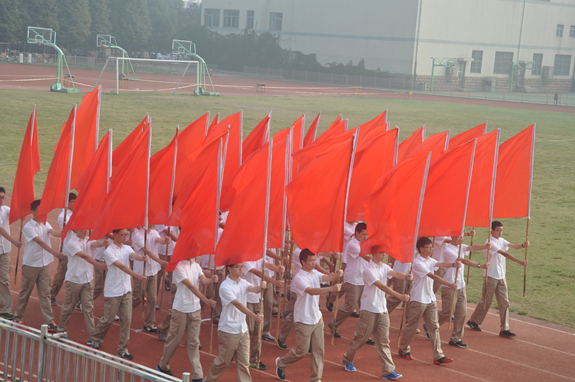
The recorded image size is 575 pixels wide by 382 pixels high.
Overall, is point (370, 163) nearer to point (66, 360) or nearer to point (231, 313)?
point (231, 313)

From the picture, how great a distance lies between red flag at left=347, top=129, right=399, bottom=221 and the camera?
10.8 metres

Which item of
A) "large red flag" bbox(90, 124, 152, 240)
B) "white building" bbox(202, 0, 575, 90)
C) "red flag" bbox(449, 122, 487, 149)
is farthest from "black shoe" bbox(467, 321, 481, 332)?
"white building" bbox(202, 0, 575, 90)

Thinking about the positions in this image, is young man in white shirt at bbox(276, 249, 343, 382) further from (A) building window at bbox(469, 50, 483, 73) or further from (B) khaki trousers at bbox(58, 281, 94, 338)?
(A) building window at bbox(469, 50, 483, 73)

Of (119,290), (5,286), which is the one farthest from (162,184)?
(5,286)

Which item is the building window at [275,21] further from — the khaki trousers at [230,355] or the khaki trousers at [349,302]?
the khaki trousers at [230,355]

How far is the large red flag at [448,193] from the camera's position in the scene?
31.3 feet

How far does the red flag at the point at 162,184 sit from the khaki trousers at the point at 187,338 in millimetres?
2204

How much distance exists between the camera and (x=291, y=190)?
355 inches

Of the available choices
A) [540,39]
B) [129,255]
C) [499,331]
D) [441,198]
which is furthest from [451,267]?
[540,39]

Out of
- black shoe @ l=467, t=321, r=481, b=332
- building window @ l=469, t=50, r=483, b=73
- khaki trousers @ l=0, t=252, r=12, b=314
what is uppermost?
building window @ l=469, t=50, r=483, b=73

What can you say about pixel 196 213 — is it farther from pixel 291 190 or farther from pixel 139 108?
pixel 139 108

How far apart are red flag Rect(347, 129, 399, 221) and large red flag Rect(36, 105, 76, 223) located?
447cm

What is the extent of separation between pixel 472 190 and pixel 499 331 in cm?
241

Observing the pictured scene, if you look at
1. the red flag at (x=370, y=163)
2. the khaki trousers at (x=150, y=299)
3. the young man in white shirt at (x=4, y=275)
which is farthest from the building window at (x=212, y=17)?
the khaki trousers at (x=150, y=299)
